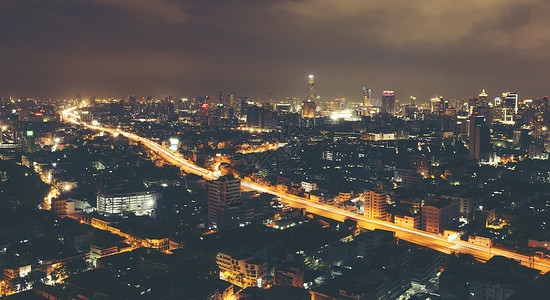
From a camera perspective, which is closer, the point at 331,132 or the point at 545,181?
the point at 545,181

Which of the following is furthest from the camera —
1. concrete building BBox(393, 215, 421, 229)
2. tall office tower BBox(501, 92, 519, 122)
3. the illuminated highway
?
tall office tower BBox(501, 92, 519, 122)

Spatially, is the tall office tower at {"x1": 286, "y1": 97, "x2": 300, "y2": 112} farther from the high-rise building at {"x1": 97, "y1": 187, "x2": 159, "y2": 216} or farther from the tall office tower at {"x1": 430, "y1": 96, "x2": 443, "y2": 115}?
the high-rise building at {"x1": 97, "y1": 187, "x2": 159, "y2": 216}

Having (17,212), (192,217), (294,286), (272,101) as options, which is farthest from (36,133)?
(272,101)

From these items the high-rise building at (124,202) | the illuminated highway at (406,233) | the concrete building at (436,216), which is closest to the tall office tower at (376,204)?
the illuminated highway at (406,233)

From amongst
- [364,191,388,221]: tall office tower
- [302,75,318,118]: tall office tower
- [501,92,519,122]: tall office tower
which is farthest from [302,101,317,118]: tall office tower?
[364,191,388,221]: tall office tower

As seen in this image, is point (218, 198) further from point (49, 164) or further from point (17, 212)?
point (49, 164)

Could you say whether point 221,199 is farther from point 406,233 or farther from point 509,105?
point 509,105

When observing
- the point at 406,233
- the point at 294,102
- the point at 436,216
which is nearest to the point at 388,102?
the point at 294,102
